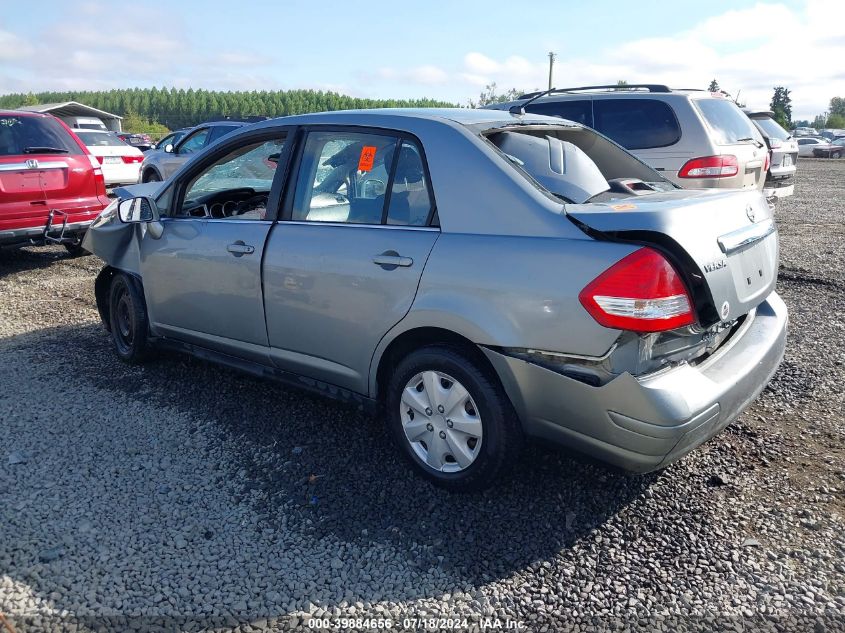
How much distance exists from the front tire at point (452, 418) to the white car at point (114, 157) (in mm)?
12426

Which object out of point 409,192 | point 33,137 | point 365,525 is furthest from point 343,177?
point 33,137

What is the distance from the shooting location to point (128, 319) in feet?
15.9

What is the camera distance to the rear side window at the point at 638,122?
7.43 meters

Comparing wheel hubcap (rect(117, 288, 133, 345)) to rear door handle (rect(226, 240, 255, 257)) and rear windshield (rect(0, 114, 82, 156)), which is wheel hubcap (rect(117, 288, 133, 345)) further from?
rear windshield (rect(0, 114, 82, 156))

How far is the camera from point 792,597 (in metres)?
2.46

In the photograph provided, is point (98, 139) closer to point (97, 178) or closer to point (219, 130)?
point (219, 130)

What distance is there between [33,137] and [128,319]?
4.28 metres

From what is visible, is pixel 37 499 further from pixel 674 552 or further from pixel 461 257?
pixel 674 552

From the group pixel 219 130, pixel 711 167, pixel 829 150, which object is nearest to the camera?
pixel 711 167

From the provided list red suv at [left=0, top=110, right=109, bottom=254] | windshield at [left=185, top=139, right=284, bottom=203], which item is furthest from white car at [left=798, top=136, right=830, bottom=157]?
windshield at [left=185, top=139, right=284, bottom=203]

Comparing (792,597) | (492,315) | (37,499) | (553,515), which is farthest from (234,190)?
(792,597)

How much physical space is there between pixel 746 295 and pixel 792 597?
3.94ft

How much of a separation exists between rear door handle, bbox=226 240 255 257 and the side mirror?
2.52ft

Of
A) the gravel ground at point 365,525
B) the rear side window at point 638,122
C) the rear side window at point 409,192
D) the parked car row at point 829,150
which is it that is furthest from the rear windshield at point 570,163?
the parked car row at point 829,150
